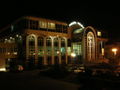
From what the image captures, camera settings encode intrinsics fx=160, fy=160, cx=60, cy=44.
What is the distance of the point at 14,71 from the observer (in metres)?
28.3

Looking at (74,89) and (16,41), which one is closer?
(74,89)

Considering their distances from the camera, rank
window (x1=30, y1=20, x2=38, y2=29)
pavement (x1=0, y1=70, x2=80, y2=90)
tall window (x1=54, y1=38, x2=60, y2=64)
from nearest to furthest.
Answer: pavement (x1=0, y1=70, x2=80, y2=90) → window (x1=30, y1=20, x2=38, y2=29) → tall window (x1=54, y1=38, x2=60, y2=64)

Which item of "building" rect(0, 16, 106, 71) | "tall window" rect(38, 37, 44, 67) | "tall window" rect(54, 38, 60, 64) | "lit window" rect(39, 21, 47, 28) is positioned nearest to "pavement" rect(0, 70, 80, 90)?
"building" rect(0, 16, 106, 71)

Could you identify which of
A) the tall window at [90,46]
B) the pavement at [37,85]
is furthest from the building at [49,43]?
the pavement at [37,85]

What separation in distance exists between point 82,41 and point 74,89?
27.9 m

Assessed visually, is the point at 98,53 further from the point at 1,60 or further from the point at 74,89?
the point at 74,89

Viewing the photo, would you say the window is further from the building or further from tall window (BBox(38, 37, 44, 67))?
tall window (BBox(38, 37, 44, 67))

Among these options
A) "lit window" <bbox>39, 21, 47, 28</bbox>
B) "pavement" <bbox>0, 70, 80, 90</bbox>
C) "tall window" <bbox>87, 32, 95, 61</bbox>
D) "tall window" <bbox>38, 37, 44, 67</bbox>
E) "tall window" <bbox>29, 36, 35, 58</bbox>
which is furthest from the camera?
"tall window" <bbox>87, 32, 95, 61</bbox>

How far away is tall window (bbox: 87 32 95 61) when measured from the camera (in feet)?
137

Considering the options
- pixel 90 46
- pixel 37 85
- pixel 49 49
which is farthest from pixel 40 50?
pixel 37 85

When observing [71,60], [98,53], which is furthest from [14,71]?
[98,53]

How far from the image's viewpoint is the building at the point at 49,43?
34875 millimetres

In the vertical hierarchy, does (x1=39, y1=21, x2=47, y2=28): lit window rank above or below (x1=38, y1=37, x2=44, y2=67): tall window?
above

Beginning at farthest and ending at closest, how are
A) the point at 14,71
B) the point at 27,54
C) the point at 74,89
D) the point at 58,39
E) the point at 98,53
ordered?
the point at 98,53 < the point at 58,39 < the point at 27,54 < the point at 14,71 < the point at 74,89
